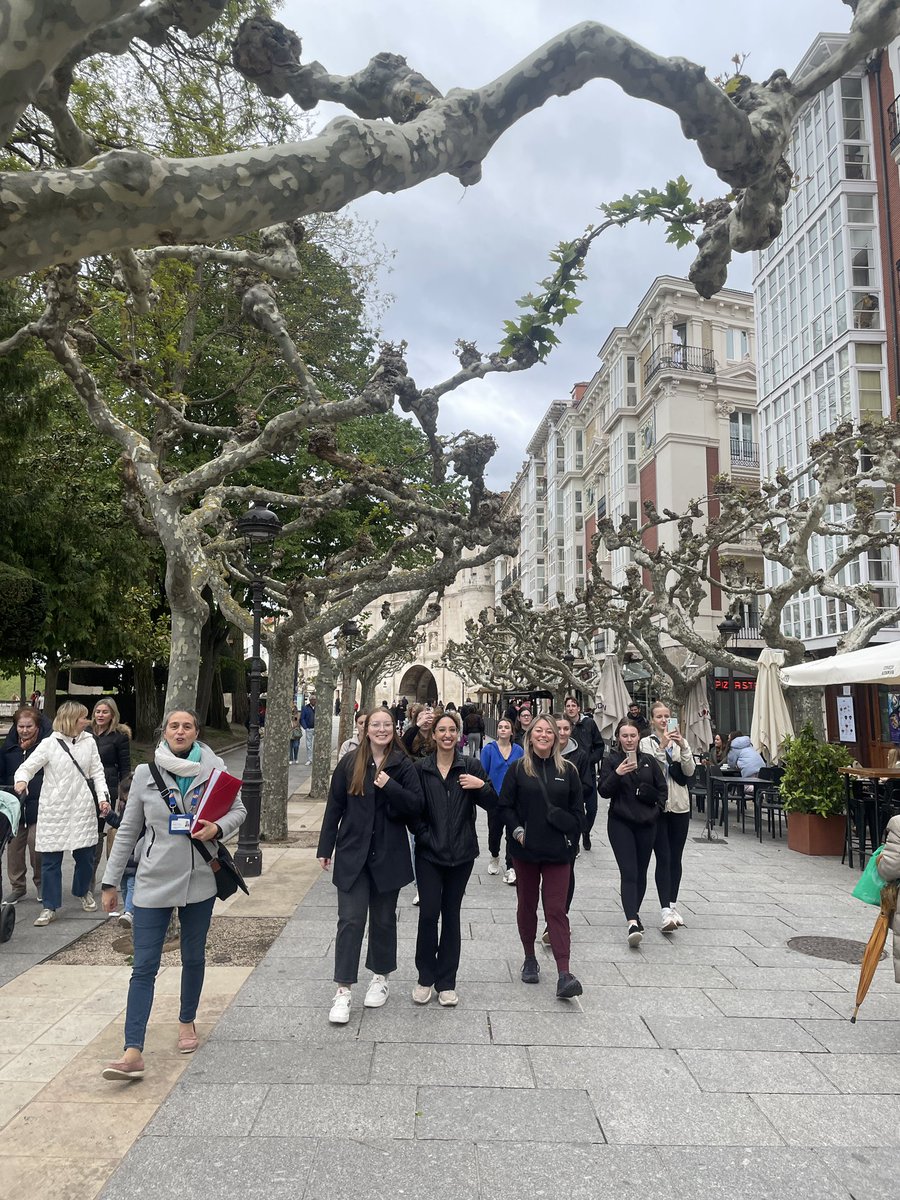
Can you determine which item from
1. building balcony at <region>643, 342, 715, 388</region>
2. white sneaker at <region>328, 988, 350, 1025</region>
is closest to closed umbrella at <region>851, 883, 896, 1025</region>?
white sneaker at <region>328, 988, 350, 1025</region>

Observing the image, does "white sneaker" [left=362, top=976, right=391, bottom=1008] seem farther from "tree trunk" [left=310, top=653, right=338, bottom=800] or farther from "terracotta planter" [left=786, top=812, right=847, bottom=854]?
"tree trunk" [left=310, top=653, right=338, bottom=800]

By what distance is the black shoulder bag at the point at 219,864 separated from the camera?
4.64 meters

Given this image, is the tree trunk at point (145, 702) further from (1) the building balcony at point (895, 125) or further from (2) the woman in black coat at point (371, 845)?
(1) the building balcony at point (895, 125)

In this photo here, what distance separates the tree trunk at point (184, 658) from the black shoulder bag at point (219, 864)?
10.7ft

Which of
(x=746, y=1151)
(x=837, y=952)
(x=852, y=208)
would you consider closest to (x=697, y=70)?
(x=746, y=1151)

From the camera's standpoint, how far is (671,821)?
726 centimetres

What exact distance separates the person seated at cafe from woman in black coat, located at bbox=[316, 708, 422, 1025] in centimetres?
1014

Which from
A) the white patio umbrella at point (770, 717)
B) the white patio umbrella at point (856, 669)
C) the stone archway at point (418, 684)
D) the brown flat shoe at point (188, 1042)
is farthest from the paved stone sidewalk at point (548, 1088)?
the stone archway at point (418, 684)

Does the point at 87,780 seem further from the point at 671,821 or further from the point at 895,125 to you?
the point at 895,125

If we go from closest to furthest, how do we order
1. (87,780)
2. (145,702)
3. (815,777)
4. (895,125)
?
(87,780) → (815,777) → (895,125) → (145,702)

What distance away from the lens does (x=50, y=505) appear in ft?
55.8

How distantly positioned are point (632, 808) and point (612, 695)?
11860 millimetres

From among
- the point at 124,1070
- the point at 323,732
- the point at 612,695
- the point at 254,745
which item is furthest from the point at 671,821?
the point at 612,695

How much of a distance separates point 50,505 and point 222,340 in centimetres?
617
